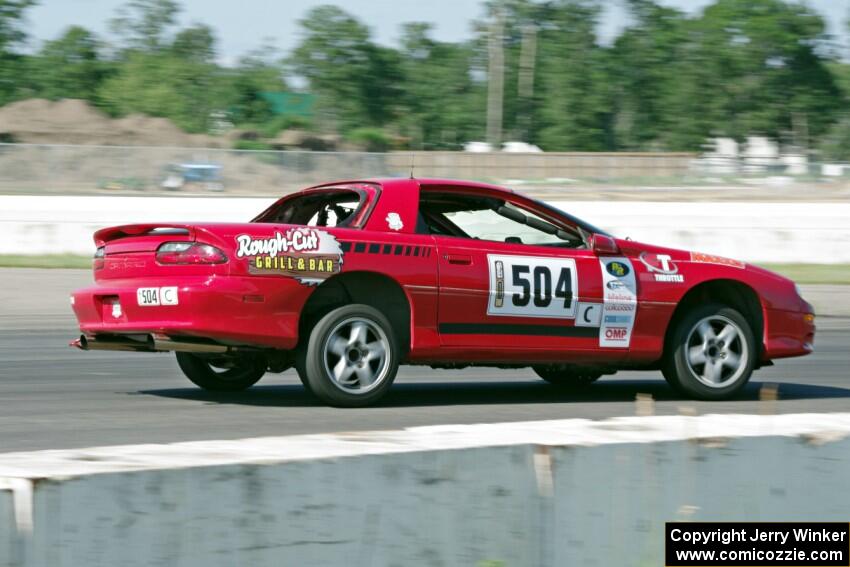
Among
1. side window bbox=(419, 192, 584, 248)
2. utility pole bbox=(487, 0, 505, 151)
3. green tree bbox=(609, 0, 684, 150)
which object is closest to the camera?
side window bbox=(419, 192, 584, 248)

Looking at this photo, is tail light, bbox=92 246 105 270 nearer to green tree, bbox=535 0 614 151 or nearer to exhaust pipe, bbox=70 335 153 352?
exhaust pipe, bbox=70 335 153 352

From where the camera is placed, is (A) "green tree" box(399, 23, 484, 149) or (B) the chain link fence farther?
(A) "green tree" box(399, 23, 484, 149)

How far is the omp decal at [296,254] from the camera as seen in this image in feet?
25.3

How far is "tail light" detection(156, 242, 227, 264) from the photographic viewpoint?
25.1 ft

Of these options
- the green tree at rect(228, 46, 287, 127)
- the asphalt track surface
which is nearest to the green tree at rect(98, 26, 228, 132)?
the green tree at rect(228, 46, 287, 127)

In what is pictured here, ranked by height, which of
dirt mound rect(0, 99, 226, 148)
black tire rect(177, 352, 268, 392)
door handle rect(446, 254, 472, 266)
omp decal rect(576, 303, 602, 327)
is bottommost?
black tire rect(177, 352, 268, 392)

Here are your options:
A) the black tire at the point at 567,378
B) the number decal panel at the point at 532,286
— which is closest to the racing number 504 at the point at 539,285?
the number decal panel at the point at 532,286

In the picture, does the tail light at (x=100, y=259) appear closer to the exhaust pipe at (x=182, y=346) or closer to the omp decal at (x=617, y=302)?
the exhaust pipe at (x=182, y=346)

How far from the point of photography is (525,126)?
9925 centimetres

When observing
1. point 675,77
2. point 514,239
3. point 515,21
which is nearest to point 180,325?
point 514,239

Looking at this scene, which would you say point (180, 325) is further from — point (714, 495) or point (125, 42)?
point (125, 42)

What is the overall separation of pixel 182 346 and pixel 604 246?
9.46 feet

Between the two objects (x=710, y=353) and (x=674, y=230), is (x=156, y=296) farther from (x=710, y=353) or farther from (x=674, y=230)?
(x=674, y=230)

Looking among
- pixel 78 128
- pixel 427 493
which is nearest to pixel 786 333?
pixel 427 493
